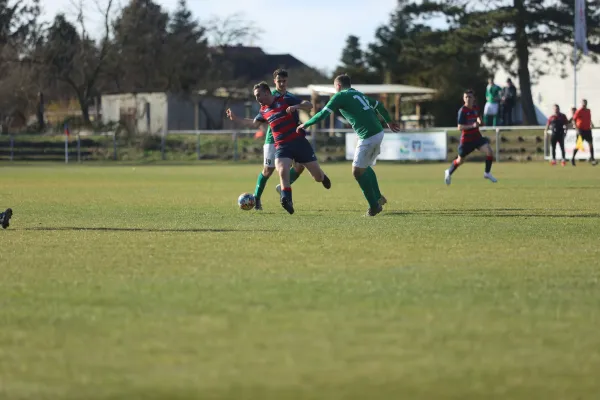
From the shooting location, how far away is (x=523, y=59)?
53781mm

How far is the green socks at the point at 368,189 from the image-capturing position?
15.5 m

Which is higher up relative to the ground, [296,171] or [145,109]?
[145,109]

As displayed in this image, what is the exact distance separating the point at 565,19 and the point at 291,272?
45.0 metres

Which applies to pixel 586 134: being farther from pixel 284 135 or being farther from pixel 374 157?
pixel 284 135

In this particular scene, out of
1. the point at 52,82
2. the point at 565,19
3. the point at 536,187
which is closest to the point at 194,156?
the point at 565,19

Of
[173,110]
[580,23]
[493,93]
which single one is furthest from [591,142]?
[173,110]

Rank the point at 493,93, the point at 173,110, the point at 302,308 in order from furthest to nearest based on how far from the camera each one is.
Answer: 1. the point at 173,110
2. the point at 493,93
3. the point at 302,308

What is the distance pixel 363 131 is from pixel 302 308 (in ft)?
29.0

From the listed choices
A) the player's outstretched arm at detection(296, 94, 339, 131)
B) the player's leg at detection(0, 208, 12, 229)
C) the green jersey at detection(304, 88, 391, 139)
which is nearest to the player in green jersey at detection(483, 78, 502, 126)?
the green jersey at detection(304, 88, 391, 139)

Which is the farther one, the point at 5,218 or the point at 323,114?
the point at 323,114

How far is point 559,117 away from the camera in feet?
120

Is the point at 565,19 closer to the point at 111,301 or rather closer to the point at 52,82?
the point at 52,82

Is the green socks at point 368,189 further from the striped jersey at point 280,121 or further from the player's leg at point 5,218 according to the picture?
the player's leg at point 5,218

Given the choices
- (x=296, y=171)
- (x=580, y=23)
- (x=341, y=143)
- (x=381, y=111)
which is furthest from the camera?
(x=341, y=143)
